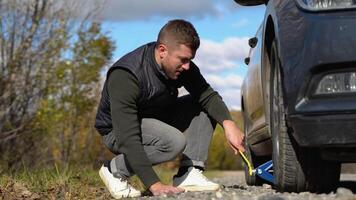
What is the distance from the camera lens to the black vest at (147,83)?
15.8ft

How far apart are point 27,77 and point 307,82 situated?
8.18 metres

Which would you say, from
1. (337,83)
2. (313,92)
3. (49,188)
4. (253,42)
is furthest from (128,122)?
(253,42)

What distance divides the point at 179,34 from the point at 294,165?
105cm

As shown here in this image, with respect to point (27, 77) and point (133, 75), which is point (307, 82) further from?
point (27, 77)

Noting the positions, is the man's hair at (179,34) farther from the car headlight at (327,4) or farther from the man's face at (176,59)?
the car headlight at (327,4)

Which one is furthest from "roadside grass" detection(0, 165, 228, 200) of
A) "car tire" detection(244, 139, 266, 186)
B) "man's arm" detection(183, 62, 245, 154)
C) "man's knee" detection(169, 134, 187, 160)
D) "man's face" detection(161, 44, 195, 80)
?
"car tire" detection(244, 139, 266, 186)

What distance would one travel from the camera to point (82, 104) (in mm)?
15312

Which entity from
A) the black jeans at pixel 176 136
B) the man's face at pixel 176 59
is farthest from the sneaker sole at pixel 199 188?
the man's face at pixel 176 59

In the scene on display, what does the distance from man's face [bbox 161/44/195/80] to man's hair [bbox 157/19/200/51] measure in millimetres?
31

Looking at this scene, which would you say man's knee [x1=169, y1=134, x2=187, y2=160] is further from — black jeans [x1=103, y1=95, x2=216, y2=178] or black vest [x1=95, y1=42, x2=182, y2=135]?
Result: black vest [x1=95, y1=42, x2=182, y2=135]

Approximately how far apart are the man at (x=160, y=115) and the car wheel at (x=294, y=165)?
0.35m

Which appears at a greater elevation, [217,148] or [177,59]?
[177,59]

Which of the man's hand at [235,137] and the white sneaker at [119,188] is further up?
the man's hand at [235,137]

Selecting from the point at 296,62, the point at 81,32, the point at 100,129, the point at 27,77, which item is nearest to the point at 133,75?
the point at 100,129
